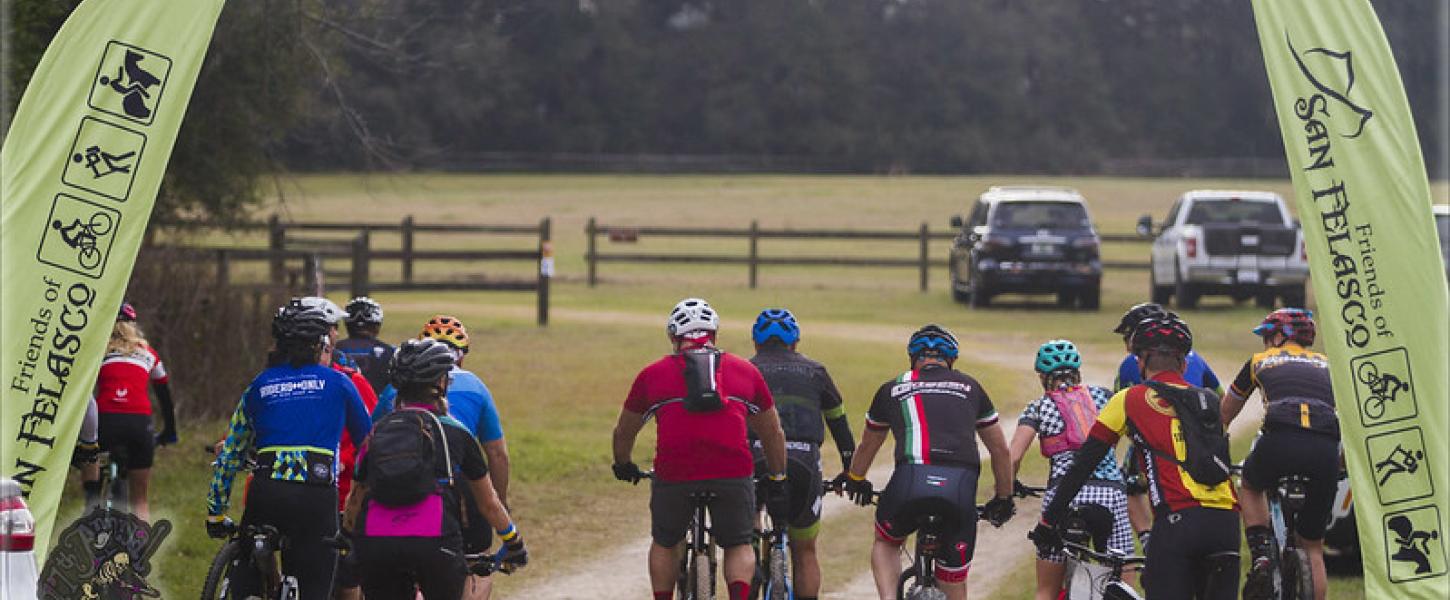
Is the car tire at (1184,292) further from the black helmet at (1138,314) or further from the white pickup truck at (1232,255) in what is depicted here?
the black helmet at (1138,314)

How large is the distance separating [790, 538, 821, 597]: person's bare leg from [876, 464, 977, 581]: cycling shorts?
1187 mm

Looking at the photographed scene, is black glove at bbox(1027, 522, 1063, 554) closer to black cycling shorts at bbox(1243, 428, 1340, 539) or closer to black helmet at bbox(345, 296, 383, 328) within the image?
black cycling shorts at bbox(1243, 428, 1340, 539)

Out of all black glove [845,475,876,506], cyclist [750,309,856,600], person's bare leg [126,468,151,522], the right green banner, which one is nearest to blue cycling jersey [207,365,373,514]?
cyclist [750,309,856,600]

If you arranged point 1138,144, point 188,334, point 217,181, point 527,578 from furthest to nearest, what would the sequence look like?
point 1138,144 < point 217,181 < point 188,334 < point 527,578

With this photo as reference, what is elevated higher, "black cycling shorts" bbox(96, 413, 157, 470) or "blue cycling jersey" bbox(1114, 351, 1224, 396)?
"blue cycling jersey" bbox(1114, 351, 1224, 396)

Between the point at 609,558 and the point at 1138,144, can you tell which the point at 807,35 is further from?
the point at 609,558

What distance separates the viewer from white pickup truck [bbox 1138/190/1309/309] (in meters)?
29.7

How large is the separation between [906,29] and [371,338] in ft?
227

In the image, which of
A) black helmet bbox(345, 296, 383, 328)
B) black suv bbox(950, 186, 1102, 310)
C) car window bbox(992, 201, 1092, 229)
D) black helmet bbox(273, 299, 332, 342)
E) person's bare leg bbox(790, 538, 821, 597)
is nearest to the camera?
black helmet bbox(273, 299, 332, 342)

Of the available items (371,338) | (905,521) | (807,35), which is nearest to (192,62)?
(371,338)

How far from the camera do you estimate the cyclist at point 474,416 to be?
28.3 feet

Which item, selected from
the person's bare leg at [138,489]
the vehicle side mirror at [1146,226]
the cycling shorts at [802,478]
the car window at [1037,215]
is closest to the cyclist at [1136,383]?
the cycling shorts at [802,478]

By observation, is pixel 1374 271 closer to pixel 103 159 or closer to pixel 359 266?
pixel 103 159

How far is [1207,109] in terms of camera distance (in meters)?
80.6
